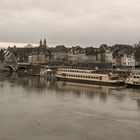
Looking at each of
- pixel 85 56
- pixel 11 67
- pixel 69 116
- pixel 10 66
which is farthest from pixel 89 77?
pixel 85 56

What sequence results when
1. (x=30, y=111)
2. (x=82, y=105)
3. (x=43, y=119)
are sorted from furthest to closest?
1. (x=82, y=105)
2. (x=30, y=111)
3. (x=43, y=119)

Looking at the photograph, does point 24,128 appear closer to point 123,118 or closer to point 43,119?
point 43,119

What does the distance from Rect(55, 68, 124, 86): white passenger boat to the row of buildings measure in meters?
14.2

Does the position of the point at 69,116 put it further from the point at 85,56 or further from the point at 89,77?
the point at 85,56

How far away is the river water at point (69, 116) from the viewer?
13353mm

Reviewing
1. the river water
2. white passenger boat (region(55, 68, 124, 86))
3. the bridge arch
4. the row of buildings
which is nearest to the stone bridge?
the bridge arch

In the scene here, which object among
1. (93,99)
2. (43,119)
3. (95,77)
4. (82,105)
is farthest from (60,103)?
(95,77)

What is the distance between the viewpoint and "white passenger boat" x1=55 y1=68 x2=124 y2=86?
31462mm

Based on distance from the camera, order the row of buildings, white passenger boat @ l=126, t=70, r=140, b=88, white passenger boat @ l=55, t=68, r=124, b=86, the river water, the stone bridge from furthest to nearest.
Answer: the row of buildings, the stone bridge, white passenger boat @ l=55, t=68, r=124, b=86, white passenger boat @ l=126, t=70, r=140, b=88, the river water

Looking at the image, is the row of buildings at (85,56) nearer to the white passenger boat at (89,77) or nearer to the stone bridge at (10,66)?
the stone bridge at (10,66)

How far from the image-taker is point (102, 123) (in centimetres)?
1515

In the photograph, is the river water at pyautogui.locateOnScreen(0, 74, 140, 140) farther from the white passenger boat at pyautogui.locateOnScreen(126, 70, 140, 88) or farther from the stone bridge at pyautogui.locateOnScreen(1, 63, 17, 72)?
the stone bridge at pyautogui.locateOnScreen(1, 63, 17, 72)

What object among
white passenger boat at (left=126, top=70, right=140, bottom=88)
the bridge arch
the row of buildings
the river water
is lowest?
the river water

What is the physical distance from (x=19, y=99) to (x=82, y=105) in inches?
169
